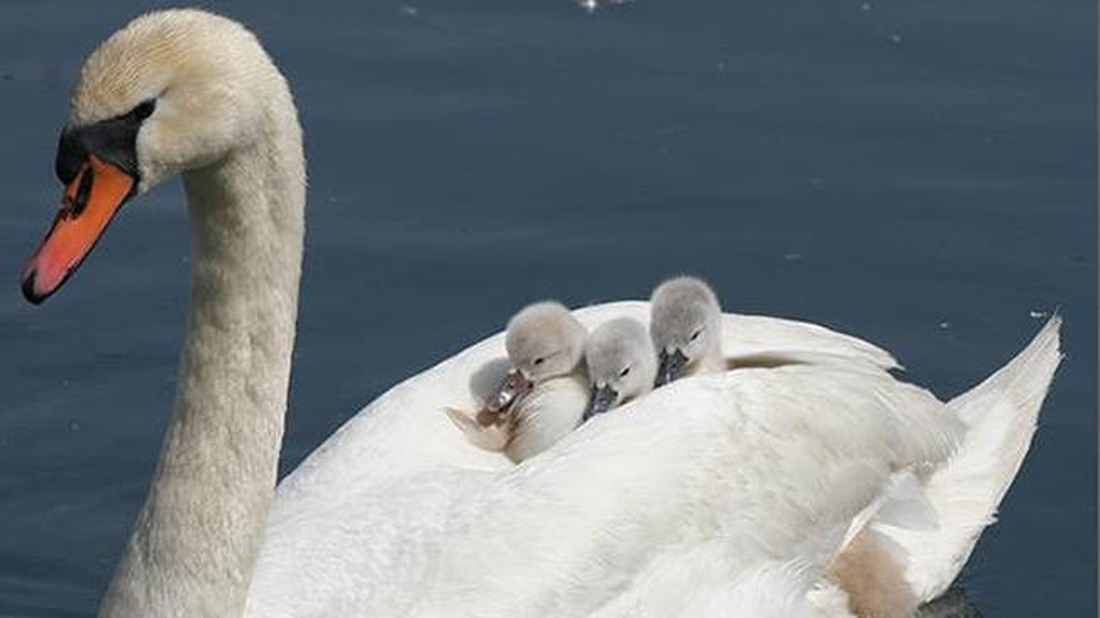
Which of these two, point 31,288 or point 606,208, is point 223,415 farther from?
point 606,208

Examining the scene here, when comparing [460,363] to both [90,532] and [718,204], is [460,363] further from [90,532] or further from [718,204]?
[718,204]

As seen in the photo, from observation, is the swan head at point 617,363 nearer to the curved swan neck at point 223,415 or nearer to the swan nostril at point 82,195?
the curved swan neck at point 223,415

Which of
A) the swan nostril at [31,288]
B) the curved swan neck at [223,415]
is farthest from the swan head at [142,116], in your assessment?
the curved swan neck at [223,415]

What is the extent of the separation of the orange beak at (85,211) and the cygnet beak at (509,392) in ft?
6.01

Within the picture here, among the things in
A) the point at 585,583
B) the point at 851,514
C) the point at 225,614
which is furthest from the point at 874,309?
the point at 225,614

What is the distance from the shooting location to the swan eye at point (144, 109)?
5.31 meters

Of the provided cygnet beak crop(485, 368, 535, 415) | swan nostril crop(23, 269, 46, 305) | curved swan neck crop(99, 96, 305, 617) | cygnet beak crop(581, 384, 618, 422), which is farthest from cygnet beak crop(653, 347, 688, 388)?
swan nostril crop(23, 269, 46, 305)

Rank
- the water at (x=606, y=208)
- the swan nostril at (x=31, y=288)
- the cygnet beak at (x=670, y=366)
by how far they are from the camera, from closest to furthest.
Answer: the swan nostril at (x=31, y=288)
the cygnet beak at (x=670, y=366)
the water at (x=606, y=208)

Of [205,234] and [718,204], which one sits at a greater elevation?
[205,234]

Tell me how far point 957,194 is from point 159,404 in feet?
8.09

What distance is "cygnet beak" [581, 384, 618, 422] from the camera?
7227mm

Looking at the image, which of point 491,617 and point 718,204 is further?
point 718,204

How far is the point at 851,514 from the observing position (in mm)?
7023

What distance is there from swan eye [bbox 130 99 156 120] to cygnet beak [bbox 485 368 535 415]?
1.86m
